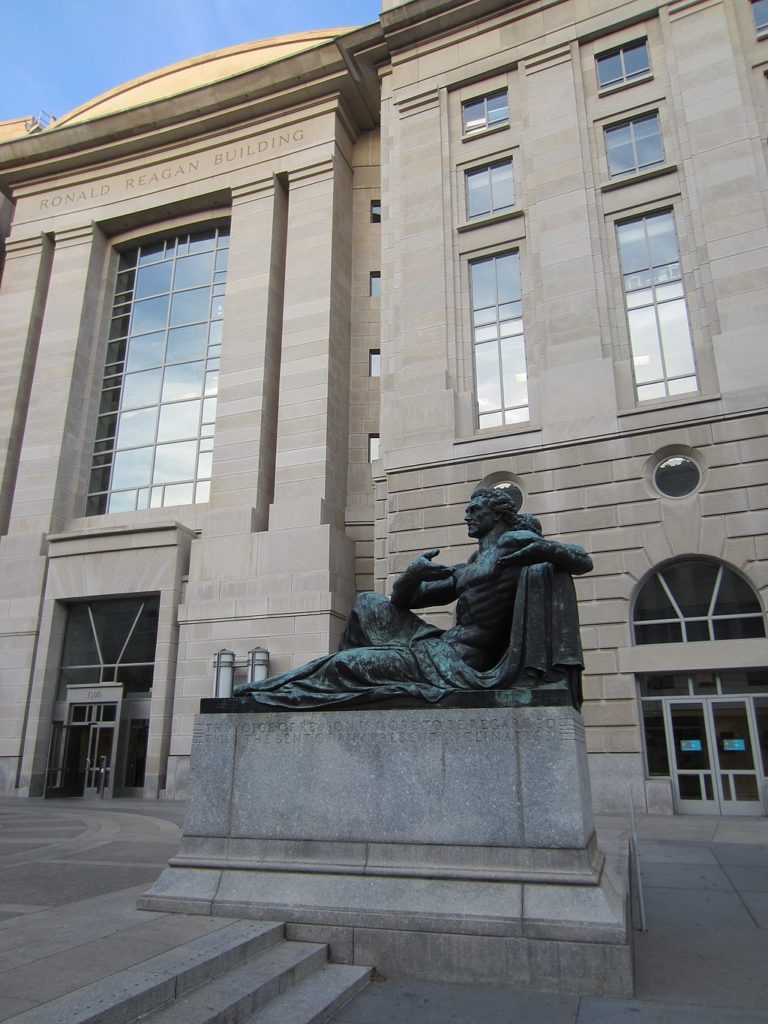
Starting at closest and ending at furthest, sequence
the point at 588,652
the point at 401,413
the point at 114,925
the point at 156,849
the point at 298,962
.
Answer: the point at 298,962 < the point at 114,925 < the point at 156,849 < the point at 588,652 < the point at 401,413

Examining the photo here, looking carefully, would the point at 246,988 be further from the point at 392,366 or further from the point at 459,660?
the point at 392,366

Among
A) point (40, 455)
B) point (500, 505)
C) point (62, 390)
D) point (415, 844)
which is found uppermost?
point (62, 390)

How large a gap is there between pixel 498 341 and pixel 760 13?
479 inches

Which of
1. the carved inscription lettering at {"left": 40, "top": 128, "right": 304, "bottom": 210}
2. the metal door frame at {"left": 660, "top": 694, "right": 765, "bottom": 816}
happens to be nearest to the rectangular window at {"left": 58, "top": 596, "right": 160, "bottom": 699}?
the metal door frame at {"left": 660, "top": 694, "right": 765, "bottom": 816}

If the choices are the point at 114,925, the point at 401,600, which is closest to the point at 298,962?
the point at 114,925

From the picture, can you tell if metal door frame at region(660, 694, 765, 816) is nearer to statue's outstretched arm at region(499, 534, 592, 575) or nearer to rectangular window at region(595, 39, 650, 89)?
statue's outstretched arm at region(499, 534, 592, 575)

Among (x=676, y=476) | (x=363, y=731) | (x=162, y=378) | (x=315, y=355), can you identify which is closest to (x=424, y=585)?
(x=363, y=731)

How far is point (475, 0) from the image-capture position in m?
25.0

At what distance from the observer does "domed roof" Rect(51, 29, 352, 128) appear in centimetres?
3262

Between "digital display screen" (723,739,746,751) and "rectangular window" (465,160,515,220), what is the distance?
672 inches

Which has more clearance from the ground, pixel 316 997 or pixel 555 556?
pixel 555 556

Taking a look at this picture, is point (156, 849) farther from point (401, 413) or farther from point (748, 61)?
point (748, 61)

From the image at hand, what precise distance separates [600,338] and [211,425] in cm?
1475

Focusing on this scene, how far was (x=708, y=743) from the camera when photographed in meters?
17.8
